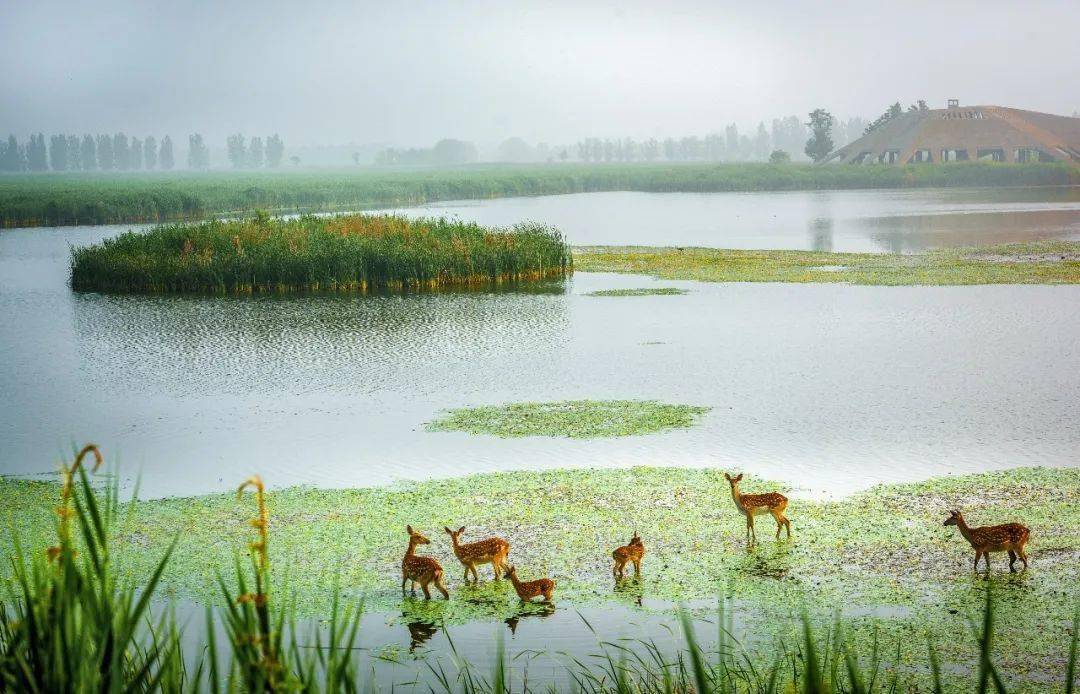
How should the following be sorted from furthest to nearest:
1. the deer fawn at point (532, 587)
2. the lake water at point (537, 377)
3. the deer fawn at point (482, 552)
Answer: the lake water at point (537, 377), the deer fawn at point (482, 552), the deer fawn at point (532, 587)

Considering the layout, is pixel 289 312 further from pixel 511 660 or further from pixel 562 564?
pixel 511 660

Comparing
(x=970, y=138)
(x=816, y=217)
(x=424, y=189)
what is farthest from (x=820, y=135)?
(x=816, y=217)

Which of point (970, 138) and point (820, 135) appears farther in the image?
point (820, 135)

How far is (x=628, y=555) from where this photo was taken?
967 cm

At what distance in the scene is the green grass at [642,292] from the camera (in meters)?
29.5

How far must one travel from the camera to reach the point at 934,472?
1298 centimetres

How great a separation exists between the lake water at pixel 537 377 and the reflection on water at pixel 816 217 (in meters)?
9.54

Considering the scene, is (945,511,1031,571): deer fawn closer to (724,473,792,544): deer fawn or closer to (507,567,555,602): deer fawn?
(724,473,792,544): deer fawn

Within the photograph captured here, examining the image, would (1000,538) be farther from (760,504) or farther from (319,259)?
(319,259)

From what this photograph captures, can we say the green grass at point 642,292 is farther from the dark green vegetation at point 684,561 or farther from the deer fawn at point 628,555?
the deer fawn at point 628,555

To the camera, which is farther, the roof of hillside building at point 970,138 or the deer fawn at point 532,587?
the roof of hillside building at point 970,138

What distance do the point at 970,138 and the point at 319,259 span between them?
79514 mm

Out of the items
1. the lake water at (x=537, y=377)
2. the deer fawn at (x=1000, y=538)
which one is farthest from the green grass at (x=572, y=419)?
the deer fawn at (x=1000, y=538)

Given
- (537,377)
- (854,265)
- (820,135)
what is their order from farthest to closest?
(820,135)
(854,265)
(537,377)
